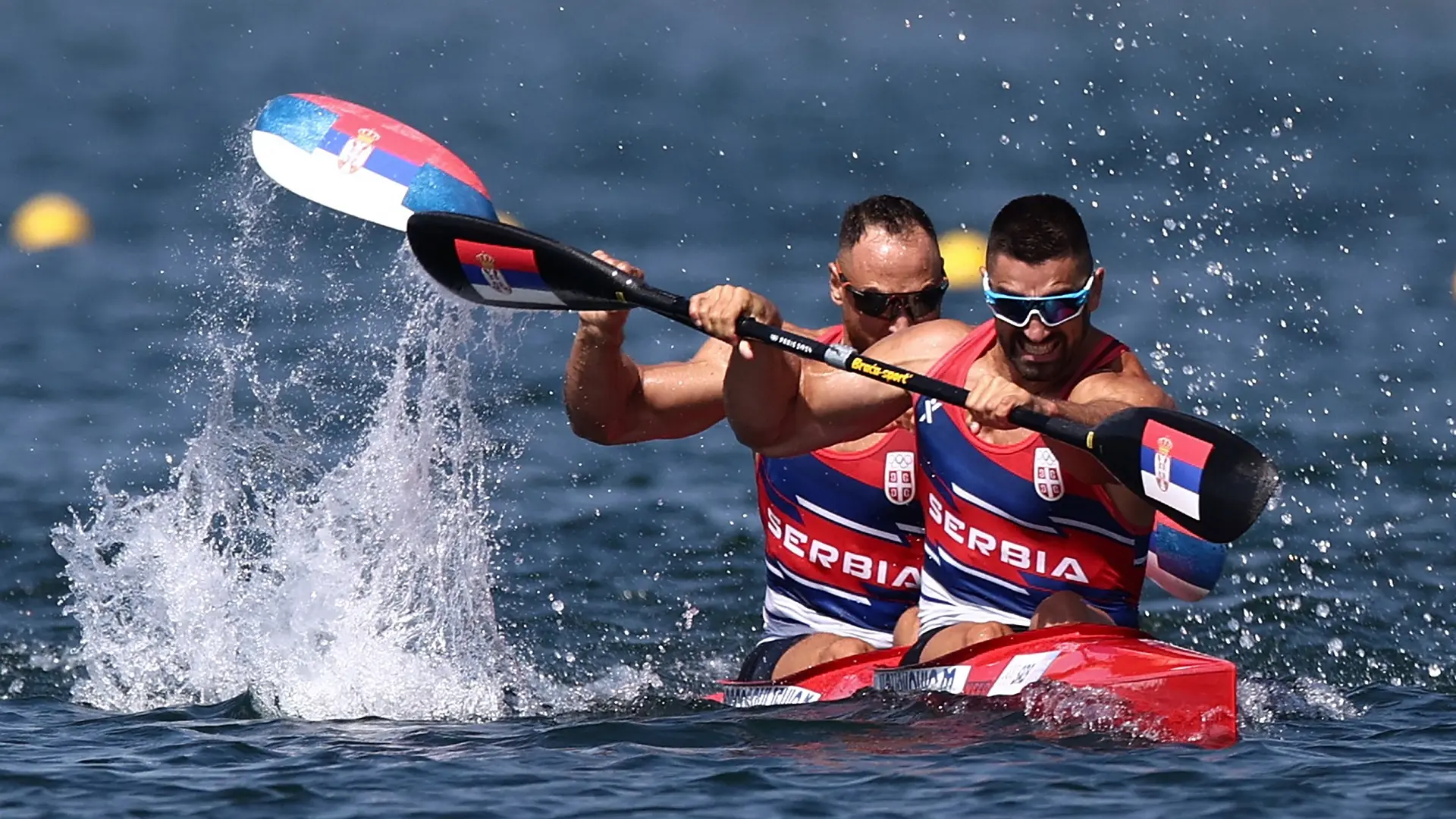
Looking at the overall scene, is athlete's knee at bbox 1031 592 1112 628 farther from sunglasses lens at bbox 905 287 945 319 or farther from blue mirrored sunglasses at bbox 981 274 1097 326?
sunglasses lens at bbox 905 287 945 319

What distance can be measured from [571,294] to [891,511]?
53.0 inches

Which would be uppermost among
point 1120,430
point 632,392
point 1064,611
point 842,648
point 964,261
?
point 964,261

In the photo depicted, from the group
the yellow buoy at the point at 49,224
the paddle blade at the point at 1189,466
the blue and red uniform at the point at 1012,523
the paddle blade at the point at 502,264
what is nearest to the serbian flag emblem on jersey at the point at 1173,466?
the paddle blade at the point at 1189,466

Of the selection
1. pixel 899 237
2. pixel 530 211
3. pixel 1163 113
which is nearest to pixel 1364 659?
pixel 899 237

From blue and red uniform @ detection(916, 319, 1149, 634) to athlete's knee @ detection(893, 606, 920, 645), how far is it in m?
0.37

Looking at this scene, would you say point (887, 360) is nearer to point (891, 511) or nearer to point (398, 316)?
point (891, 511)

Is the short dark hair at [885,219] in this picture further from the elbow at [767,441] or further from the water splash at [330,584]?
the water splash at [330,584]

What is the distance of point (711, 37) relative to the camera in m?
32.5

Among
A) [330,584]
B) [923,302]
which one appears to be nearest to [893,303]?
[923,302]

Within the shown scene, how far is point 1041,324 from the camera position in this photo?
20.8ft

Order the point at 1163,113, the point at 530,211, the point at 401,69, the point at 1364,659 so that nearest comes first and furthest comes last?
the point at 1364,659, the point at 530,211, the point at 1163,113, the point at 401,69

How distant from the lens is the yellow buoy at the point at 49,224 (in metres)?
18.5

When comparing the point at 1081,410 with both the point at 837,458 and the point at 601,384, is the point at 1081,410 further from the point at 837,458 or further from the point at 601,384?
the point at 601,384

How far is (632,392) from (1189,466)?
2.16 metres
